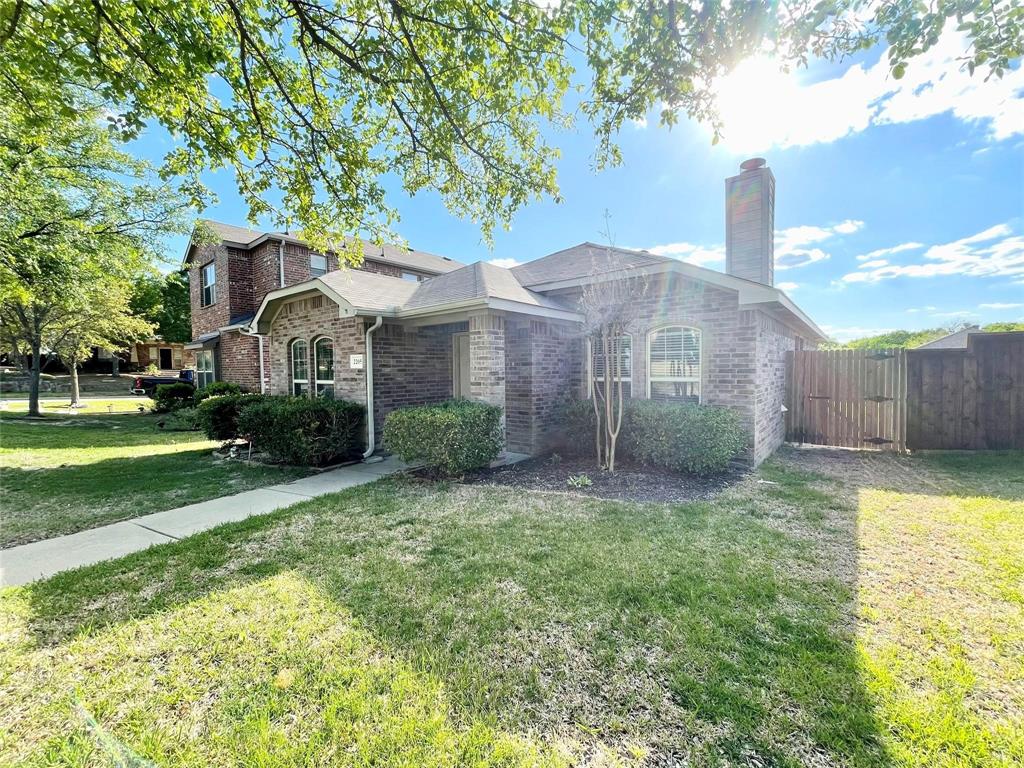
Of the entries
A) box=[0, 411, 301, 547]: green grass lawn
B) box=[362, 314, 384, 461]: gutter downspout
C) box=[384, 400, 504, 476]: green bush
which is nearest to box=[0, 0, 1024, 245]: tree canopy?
box=[362, 314, 384, 461]: gutter downspout

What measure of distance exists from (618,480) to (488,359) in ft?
9.64

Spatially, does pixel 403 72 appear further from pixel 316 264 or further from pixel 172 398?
pixel 172 398

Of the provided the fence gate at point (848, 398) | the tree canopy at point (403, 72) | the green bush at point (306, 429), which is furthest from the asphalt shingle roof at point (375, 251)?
the fence gate at point (848, 398)

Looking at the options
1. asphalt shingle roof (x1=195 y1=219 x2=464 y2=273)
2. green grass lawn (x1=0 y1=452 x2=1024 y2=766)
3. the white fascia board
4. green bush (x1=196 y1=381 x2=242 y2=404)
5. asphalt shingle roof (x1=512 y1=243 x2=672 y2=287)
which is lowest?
green grass lawn (x1=0 y1=452 x2=1024 y2=766)

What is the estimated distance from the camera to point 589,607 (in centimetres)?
295

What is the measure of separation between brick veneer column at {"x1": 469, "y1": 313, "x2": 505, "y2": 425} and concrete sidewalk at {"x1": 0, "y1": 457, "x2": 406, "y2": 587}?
238cm

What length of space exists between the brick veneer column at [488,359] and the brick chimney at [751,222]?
5.31 metres

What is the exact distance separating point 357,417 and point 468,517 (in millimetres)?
4140

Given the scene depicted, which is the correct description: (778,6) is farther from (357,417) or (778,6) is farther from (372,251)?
(372,251)

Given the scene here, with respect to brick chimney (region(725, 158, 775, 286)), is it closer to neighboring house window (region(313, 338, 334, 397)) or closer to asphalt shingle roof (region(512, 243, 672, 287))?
asphalt shingle roof (region(512, 243, 672, 287))

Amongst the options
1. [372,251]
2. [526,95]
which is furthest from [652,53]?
[372,251]

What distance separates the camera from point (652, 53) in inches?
150

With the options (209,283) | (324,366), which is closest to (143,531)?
(324,366)

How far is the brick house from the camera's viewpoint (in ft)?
22.9
